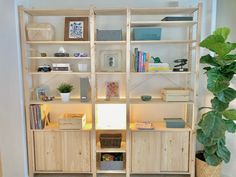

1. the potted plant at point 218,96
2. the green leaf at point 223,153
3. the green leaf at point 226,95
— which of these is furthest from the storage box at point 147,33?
the green leaf at point 223,153

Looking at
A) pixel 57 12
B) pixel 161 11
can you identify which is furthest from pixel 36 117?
pixel 161 11

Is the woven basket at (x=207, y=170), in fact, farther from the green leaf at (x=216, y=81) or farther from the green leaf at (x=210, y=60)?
the green leaf at (x=210, y=60)

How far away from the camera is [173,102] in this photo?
2576 millimetres

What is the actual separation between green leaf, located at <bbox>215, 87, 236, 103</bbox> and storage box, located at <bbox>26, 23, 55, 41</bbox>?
6.47 ft

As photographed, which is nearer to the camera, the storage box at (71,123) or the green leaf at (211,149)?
the green leaf at (211,149)

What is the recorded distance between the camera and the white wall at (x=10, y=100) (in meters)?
2.09

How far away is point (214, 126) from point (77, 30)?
1864 millimetres

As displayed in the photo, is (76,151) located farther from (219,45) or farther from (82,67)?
(219,45)

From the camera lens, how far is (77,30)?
2602 millimetres

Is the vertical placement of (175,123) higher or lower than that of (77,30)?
lower

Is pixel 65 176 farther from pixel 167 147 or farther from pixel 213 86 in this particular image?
pixel 213 86

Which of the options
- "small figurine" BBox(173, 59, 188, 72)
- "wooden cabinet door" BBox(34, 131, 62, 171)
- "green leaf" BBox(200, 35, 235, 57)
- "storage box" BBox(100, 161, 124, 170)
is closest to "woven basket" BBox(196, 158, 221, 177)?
"storage box" BBox(100, 161, 124, 170)

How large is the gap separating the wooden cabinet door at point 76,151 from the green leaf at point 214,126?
4.37 feet

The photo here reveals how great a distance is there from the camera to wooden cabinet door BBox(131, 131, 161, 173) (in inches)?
103
